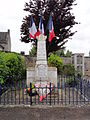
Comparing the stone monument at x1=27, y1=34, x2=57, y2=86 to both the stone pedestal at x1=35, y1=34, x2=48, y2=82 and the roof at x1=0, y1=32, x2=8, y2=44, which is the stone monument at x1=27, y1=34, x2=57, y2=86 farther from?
the roof at x1=0, y1=32, x2=8, y2=44

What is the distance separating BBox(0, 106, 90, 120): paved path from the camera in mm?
5387

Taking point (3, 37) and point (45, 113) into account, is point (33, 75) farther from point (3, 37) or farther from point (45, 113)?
point (3, 37)

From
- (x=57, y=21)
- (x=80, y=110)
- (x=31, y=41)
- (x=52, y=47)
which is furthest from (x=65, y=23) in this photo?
(x=80, y=110)

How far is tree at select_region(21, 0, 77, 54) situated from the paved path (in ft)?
42.1

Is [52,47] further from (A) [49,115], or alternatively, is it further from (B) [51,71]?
(A) [49,115]

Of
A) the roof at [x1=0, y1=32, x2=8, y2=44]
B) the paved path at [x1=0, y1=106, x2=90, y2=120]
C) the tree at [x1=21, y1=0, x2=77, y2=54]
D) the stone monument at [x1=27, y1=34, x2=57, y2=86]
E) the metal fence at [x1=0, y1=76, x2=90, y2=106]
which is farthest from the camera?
the roof at [x1=0, y1=32, x2=8, y2=44]

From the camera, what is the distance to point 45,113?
225 inches

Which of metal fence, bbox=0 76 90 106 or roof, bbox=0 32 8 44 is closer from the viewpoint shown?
metal fence, bbox=0 76 90 106

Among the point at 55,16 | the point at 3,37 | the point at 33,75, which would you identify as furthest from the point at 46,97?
the point at 3,37

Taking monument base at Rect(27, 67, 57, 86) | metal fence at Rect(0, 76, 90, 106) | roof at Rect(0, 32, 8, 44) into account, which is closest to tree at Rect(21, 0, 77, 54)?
monument base at Rect(27, 67, 57, 86)

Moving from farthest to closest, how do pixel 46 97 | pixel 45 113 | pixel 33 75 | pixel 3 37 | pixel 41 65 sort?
1. pixel 3 37
2. pixel 33 75
3. pixel 41 65
4. pixel 46 97
5. pixel 45 113

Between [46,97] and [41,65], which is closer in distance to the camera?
[46,97]

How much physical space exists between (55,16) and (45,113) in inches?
547

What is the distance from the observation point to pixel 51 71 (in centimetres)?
1129
